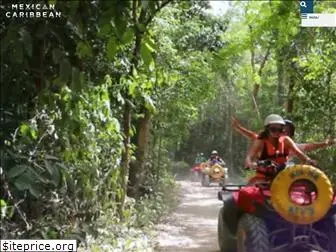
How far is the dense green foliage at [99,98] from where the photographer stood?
114 inches

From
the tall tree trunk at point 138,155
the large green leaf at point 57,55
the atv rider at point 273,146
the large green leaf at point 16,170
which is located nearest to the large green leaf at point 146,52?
the large green leaf at point 57,55

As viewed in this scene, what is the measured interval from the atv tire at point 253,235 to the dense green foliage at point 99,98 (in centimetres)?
130

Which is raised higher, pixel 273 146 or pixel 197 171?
pixel 273 146

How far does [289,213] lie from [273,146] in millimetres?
958

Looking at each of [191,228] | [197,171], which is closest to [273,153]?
[191,228]

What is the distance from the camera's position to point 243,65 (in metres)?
12.9

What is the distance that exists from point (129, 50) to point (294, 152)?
1890mm

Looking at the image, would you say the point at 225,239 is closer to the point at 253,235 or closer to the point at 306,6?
the point at 253,235

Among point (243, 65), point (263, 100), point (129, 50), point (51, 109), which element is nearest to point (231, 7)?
point (243, 65)

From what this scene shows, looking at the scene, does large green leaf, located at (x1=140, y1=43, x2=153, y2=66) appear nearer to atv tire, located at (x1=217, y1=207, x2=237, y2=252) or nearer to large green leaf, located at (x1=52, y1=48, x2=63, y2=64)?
large green leaf, located at (x1=52, y1=48, x2=63, y2=64)

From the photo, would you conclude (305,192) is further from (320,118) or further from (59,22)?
(320,118)

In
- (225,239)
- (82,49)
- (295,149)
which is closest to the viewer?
(82,49)

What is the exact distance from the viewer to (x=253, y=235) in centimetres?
407

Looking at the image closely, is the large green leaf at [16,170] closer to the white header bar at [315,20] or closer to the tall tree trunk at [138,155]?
the white header bar at [315,20]
